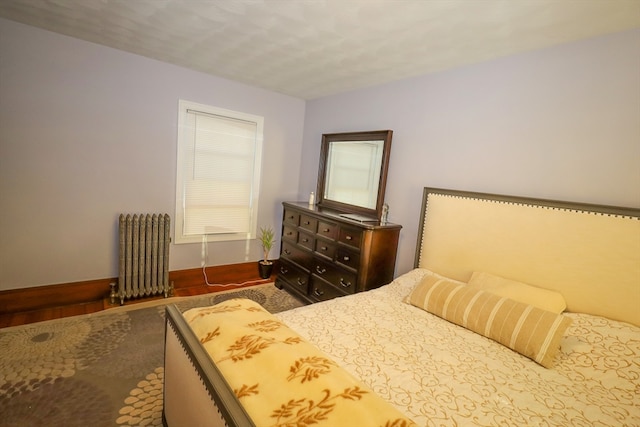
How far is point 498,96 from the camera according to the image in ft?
7.35

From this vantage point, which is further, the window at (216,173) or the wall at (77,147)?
the window at (216,173)

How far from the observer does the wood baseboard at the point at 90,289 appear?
2729 millimetres

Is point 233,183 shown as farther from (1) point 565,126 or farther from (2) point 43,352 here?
(1) point 565,126

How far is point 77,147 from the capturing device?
2822 mm

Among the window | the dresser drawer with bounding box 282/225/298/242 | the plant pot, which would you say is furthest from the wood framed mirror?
the plant pot

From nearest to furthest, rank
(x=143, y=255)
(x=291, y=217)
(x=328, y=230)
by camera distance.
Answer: (x=328, y=230), (x=143, y=255), (x=291, y=217)

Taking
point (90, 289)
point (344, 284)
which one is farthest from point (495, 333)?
point (90, 289)

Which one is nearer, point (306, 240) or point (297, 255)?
point (306, 240)

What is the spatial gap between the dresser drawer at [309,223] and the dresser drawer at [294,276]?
1.60ft

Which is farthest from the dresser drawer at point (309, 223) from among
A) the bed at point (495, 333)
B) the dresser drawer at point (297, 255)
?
the bed at point (495, 333)

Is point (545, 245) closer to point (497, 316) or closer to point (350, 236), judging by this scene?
point (497, 316)

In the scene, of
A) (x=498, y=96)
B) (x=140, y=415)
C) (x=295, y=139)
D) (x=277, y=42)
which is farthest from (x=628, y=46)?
(x=140, y=415)

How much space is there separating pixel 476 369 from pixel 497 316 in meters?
0.42

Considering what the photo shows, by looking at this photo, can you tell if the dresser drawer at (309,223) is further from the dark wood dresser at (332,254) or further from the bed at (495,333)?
the bed at (495,333)
